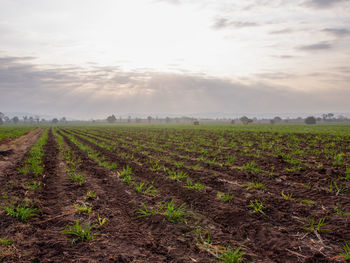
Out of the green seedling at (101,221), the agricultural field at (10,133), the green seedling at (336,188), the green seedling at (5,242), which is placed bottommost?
the green seedling at (101,221)

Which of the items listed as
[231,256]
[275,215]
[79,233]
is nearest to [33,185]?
[79,233]

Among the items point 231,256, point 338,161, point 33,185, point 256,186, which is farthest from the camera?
point 338,161

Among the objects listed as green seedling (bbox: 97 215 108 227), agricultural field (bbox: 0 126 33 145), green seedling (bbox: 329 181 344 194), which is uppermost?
agricultural field (bbox: 0 126 33 145)

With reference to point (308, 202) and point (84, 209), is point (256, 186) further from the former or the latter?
point (84, 209)

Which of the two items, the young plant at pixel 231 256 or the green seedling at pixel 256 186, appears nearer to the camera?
the young plant at pixel 231 256

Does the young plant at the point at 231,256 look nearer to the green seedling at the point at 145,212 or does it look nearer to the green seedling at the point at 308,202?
the green seedling at the point at 145,212

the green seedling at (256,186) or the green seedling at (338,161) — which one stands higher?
the green seedling at (338,161)

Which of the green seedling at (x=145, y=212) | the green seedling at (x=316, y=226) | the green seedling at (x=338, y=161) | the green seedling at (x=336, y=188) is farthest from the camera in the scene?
the green seedling at (x=338, y=161)

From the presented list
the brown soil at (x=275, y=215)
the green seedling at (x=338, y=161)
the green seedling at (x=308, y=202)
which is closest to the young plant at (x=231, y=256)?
the brown soil at (x=275, y=215)

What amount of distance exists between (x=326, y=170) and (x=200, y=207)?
6.33m

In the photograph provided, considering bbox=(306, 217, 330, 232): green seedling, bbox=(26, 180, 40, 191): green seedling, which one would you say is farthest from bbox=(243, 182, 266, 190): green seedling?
bbox=(26, 180, 40, 191): green seedling

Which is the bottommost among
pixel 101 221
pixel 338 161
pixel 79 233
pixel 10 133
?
pixel 101 221

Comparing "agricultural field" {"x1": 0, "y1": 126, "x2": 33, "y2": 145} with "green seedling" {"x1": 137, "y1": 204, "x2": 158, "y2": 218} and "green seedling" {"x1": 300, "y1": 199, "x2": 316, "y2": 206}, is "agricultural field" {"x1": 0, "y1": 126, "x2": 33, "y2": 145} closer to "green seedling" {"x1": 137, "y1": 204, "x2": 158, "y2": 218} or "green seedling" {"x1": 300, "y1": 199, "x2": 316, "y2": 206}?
"green seedling" {"x1": 137, "y1": 204, "x2": 158, "y2": 218}

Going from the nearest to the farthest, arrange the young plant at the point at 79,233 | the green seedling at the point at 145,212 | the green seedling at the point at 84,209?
1. the young plant at the point at 79,233
2. the green seedling at the point at 145,212
3. the green seedling at the point at 84,209
